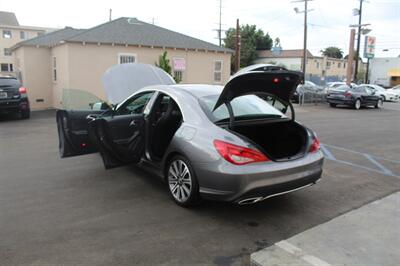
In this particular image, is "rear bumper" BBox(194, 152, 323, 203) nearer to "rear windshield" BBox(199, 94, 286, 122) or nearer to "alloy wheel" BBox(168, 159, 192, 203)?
"alloy wheel" BBox(168, 159, 192, 203)

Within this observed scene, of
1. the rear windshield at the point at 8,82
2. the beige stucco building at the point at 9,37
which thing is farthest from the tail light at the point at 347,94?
the beige stucco building at the point at 9,37

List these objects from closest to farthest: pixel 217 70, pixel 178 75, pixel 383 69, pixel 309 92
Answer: pixel 178 75, pixel 217 70, pixel 309 92, pixel 383 69

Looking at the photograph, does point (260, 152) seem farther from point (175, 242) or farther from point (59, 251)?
point (59, 251)

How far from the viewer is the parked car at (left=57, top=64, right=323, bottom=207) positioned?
12.5 feet

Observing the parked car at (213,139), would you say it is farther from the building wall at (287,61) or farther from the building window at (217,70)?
the building wall at (287,61)

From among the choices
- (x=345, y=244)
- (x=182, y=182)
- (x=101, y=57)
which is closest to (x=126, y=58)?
(x=101, y=57)

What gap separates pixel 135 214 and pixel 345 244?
7.67 ft

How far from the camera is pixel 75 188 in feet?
16.6

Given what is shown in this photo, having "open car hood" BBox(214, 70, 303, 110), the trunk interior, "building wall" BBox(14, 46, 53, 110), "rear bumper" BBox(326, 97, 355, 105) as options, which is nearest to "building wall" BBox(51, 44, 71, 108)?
"building wall" BBox(14, 46, 53, 110)

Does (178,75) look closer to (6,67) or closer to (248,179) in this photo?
(248,179)

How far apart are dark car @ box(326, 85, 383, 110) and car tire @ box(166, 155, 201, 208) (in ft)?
59.1

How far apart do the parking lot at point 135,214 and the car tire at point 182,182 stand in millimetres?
126

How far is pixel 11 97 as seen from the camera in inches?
470

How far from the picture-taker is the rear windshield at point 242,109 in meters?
4.35
